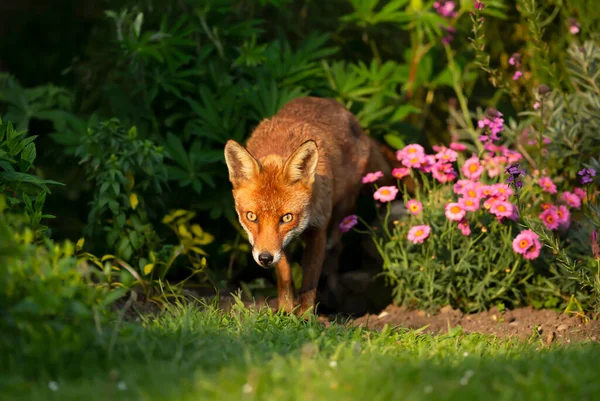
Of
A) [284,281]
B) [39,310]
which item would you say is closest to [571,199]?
[284,281]

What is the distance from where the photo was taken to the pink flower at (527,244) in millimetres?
5727

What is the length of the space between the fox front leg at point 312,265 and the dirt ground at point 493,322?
0.74 ft

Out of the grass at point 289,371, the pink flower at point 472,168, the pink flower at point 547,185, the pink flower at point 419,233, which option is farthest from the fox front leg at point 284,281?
the pink flower at point 547,185

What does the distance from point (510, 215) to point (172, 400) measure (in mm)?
3384

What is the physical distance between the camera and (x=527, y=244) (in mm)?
5719

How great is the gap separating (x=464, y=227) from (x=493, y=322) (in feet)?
2.37

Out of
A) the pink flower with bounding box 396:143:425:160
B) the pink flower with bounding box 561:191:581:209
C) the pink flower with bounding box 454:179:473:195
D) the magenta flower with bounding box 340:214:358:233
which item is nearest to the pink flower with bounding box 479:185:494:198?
the pink flower with bounding box 454:179:473:195

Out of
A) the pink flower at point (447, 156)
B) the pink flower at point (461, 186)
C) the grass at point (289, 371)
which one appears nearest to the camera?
the grass at point (289, 371)

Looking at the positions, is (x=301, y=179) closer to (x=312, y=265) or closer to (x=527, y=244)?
(x=312, y=265)

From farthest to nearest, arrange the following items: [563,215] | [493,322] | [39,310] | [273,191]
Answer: [563,215] → [493,322] → [273,191] → [39,310]

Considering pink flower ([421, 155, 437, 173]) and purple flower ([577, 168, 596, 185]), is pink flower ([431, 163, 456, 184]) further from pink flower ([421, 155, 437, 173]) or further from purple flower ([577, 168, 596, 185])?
purple flower ([577, 168, 596, 185])

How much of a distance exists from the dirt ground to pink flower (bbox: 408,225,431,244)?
0.61 meters

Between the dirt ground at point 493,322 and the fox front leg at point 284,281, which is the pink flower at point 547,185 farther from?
the fox front leg at point 284,281

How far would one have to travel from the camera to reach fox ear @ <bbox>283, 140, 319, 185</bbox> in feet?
17.9
